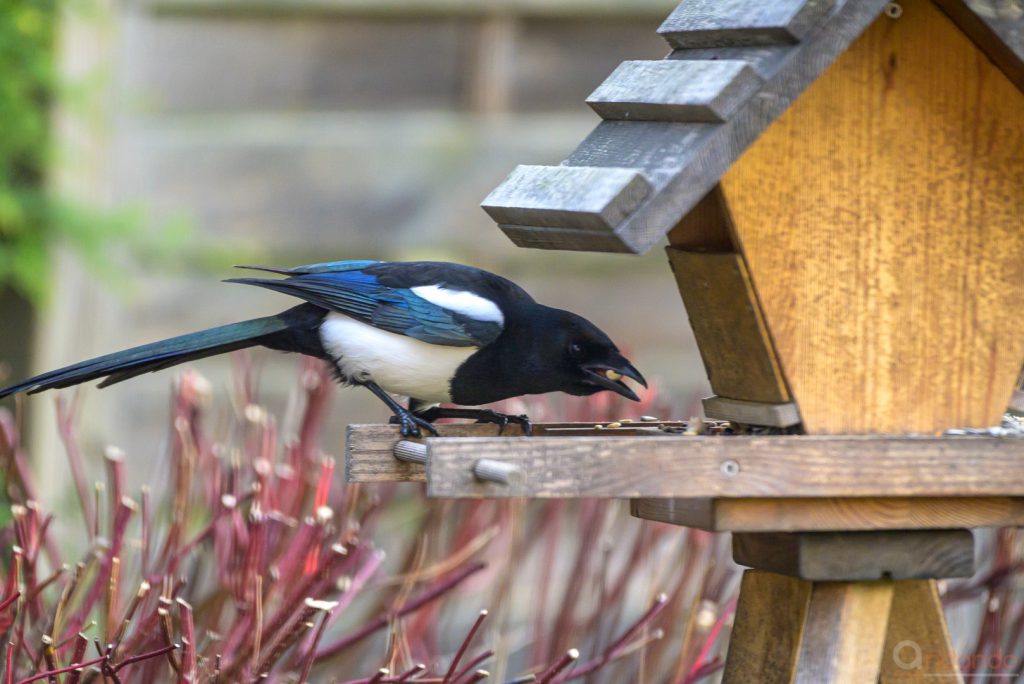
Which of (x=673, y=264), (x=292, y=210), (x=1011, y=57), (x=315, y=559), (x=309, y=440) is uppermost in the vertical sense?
(x=292, y=210)

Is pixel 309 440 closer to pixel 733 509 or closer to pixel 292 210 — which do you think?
pixel 733 509

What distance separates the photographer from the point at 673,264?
2195mm

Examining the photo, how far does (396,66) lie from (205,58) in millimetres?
736

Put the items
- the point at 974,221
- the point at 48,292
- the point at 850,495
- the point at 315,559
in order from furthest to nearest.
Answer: the point at 48,292, the point at 315,559, the point at 974,221, the point at 850,495

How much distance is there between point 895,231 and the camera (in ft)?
6.81

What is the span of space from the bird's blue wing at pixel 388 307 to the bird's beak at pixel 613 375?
0.63ft

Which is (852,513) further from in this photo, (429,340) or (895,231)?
(429,340)

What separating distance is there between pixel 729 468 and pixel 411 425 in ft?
2.10

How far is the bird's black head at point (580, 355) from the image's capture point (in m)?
2.58

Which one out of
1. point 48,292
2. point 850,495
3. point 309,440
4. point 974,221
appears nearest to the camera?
point 850,495

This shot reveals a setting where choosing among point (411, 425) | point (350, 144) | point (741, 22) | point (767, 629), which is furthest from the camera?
point (350, 144)

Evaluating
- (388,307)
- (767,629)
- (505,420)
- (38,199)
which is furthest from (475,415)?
(38,199)

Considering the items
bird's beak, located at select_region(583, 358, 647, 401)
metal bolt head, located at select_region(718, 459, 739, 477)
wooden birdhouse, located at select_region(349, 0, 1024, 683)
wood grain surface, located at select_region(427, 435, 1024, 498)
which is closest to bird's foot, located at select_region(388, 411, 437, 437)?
wooden birdhouse, located at select_region(349, 0, 1024, 683)

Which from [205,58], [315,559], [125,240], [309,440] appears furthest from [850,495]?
[205,58]
